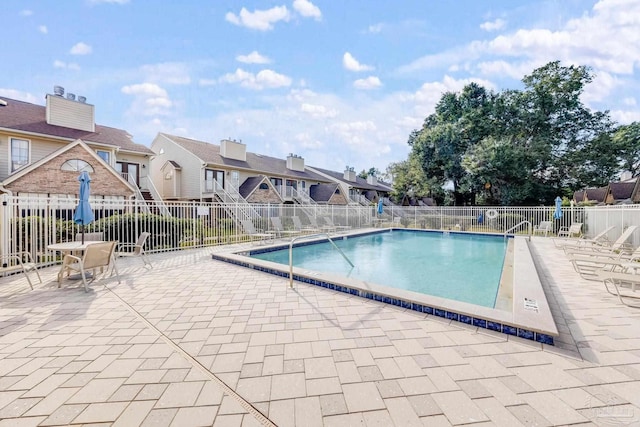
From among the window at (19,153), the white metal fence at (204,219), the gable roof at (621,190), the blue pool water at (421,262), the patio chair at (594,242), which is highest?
the window at (19,153)

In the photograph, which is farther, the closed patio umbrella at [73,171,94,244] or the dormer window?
the dormer window

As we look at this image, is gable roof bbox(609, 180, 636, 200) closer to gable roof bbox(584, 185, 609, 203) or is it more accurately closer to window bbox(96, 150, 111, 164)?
gable roof bbox(584, 185, 609, 203)

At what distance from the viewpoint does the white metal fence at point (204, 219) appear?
7.04 metres

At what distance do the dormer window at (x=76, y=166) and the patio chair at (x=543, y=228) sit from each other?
76.3 ft

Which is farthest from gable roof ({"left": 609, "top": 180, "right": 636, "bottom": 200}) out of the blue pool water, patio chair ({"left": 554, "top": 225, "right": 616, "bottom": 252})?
patio chair ({"left": 554, "top": 225, "right": 616, "bottom": 252})

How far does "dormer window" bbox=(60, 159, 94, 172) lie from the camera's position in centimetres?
1353

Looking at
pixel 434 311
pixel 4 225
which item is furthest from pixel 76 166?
pixel 434 311

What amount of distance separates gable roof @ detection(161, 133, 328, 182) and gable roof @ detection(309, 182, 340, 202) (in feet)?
3.83

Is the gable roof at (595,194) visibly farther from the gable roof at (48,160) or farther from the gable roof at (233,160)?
the gable roof at (48,160)

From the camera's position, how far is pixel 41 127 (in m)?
14.9

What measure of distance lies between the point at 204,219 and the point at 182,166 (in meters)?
12.1

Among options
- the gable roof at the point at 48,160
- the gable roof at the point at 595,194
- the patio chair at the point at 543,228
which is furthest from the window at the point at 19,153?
the gable roof at the point at 595,194

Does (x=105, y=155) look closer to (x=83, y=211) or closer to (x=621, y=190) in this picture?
(x=83, y=211)

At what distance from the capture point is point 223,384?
2.44m
